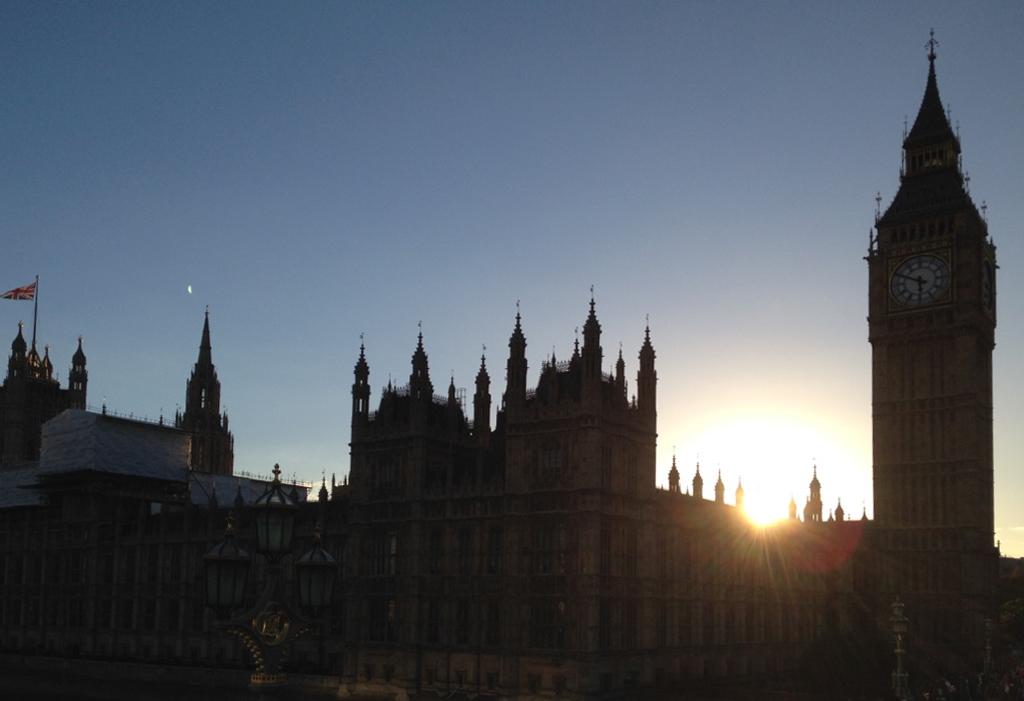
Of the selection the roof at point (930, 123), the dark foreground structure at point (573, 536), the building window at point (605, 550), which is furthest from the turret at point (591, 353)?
the roof at point (930, 123)

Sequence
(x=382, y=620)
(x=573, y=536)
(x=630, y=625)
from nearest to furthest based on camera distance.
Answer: (x=573, y=536)
(x=630, y=625)
(x=382, y=620)

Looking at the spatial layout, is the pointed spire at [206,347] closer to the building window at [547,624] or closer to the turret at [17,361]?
the turret at [17,361]

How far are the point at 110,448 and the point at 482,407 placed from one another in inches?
1692

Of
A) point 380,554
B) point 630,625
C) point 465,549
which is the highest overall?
point 465,549

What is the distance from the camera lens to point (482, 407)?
264 ft

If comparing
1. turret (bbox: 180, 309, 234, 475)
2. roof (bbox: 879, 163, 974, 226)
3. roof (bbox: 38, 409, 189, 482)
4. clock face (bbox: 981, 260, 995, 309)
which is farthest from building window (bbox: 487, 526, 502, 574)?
turret (bbox: 180, 309, 234, 475)

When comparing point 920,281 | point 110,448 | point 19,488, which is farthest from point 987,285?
point 19,488

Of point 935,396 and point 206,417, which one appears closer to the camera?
point 935,396

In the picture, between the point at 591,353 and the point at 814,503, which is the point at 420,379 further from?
the point at 814,503

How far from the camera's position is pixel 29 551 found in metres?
110

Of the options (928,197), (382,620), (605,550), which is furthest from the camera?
(928,197)

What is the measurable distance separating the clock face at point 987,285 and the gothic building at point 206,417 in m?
100.0

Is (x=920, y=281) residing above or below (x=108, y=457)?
above

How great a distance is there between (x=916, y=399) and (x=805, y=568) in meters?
20.3
